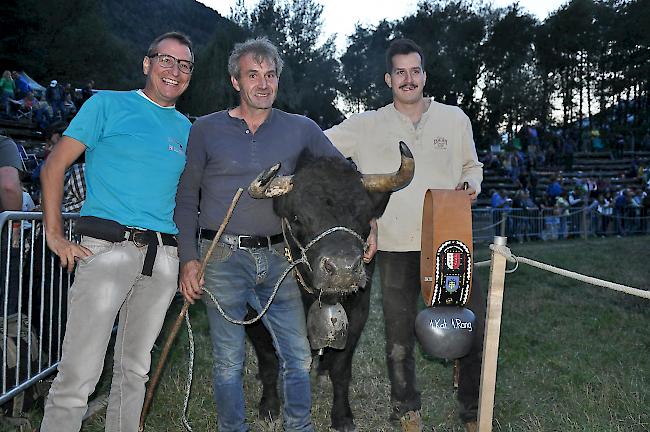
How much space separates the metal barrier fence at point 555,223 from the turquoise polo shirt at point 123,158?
15.7 m

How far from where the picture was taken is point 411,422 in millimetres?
4449

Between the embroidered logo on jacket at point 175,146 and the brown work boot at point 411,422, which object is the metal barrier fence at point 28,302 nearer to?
the embroidered logo on jacket at point 175,146

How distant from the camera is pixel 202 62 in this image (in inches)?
1286

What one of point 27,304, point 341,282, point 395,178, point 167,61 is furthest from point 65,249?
point 395,178

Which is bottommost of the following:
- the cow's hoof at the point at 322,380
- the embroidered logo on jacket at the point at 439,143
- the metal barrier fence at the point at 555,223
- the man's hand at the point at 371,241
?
the cow's hoof at the point at 322,380

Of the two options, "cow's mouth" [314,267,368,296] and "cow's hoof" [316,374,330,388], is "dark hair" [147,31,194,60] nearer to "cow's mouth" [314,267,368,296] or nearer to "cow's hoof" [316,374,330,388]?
"cow's mouth" [314,267,368,296]

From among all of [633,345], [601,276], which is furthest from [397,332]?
[601,276]

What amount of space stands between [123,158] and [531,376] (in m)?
4.29

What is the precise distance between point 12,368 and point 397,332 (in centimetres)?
268

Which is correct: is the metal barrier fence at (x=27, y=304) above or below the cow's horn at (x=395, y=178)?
below

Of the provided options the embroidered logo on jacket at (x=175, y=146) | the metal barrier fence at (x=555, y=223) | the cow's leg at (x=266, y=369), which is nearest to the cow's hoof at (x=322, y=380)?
the cow's leg at (x=266, y=369)

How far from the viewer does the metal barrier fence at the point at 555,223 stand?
63.3 feet

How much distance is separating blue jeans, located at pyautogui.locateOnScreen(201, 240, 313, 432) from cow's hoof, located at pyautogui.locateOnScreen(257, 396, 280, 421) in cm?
120

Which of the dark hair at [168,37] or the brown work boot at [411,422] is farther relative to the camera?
the brown work boot at [411,422]
